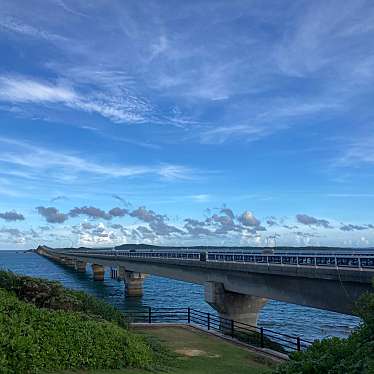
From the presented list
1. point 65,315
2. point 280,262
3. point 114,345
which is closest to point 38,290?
point 65,315

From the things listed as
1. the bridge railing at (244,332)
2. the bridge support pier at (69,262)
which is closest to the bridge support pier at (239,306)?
the bridge railing at (244,332)

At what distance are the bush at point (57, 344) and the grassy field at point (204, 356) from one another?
60cm

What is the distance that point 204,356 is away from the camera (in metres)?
18.4

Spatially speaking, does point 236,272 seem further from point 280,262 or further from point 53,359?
point 53,359

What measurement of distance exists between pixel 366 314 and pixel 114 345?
7820mm

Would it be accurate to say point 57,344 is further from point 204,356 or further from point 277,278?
point 277,278

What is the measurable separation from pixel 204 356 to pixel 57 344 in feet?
22.8

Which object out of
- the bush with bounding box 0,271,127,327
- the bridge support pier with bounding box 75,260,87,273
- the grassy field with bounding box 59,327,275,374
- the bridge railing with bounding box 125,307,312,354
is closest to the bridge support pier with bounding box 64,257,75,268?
the bridge support pier with bounding box 75,260,87,273

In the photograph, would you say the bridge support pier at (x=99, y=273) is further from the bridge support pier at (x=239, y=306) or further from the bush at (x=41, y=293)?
the bush at (x=41, y=293)

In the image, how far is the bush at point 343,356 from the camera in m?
8.19

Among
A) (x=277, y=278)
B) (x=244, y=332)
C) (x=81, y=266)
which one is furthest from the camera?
(x=81, y=266)

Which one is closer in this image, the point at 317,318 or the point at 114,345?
the point at 114,345

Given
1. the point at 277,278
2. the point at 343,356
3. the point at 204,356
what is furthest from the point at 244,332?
the point at 343,356

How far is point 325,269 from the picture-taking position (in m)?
24.5
